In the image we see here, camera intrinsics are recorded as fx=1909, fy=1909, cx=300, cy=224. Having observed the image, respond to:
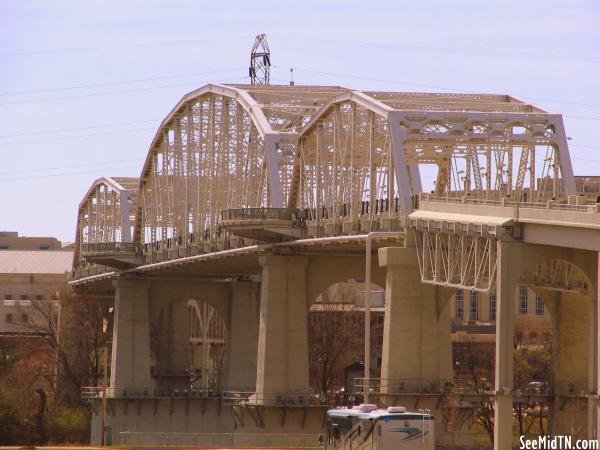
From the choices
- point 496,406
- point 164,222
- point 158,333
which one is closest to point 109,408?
point 164,222

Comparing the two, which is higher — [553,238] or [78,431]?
[553,238]

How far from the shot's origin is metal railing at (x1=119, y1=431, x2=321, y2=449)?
90306mm

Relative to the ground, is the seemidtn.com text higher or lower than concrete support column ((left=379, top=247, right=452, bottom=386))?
lower

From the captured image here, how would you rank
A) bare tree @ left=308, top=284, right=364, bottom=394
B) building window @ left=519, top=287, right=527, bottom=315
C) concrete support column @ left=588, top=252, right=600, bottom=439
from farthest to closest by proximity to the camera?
building window @ left=519, top=287, right=527, bottom=315
bare tree @ left=308, top=284, right=364, bottom=394
concrete support column @ left=588, top=252, right=600, bottom=439

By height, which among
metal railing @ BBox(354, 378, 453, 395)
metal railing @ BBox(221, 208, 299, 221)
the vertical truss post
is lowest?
metal railing @ BBox(354, 378, 453, 395)

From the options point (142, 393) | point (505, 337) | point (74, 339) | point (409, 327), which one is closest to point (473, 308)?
point (74, 339)

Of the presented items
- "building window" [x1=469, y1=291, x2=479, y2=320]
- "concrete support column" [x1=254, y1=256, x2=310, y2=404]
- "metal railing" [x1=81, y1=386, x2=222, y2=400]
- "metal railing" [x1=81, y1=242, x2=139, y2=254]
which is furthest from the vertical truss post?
"building window" [x1=469, y1=291, x2=479, y2=320]

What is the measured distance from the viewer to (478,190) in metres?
85.4

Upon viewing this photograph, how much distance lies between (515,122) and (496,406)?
21155 millimetres

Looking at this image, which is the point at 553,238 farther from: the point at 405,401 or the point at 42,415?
the point at 42,415

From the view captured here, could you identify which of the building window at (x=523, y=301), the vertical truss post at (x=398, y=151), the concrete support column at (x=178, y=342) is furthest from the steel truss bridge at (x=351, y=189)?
the building window at (x=523, y=301)

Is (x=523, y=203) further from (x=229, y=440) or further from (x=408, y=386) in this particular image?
(x=229, y=440)

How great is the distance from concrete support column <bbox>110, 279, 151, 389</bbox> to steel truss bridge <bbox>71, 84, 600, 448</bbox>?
5.67ft

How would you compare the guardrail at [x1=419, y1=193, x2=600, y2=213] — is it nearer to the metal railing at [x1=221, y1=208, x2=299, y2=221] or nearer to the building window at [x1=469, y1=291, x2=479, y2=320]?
the metal railing at [x1=221, y1=208, x2=299, y2=221]
